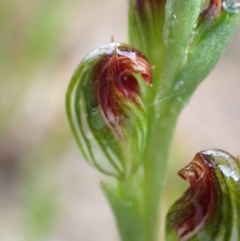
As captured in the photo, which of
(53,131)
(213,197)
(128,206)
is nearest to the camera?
(213,197)

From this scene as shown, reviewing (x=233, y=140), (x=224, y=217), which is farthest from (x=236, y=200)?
(x=233, y=140)

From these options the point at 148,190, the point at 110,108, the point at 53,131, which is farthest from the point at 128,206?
the point at 53,131

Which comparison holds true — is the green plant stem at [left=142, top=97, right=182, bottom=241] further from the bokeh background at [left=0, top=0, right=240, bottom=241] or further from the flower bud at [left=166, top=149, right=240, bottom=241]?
the bokeh background at [left=0, top=0, right=240, bottom=241]

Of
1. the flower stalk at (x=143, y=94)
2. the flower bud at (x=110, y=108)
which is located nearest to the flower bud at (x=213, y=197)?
the flower stalk at (x=143, y=94)

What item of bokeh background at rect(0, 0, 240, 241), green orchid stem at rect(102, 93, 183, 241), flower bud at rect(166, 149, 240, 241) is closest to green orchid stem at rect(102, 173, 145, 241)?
green orchid stem at rect(102, 93, 183, 241)

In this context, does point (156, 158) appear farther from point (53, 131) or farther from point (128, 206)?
point (53, 131)

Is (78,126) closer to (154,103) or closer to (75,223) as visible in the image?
(154,103)
